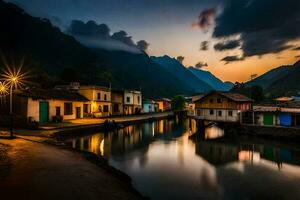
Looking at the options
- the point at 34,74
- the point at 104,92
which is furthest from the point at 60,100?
the point at 34,74

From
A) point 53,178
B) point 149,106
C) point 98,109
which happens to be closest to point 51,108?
point 98,109

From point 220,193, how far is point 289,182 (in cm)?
715

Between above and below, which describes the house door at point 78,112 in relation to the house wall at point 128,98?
below

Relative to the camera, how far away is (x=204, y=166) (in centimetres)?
2589

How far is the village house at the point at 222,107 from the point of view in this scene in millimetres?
51000

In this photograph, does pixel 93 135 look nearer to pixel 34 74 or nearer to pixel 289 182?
pixel 289 182

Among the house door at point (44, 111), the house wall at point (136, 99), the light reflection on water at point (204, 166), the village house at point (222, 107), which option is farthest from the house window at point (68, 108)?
the house wall at point (136, 99)

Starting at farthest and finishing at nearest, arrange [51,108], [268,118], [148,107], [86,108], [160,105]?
[160,105]
[148,107]
[86,108]
[268,118]
[51,108]

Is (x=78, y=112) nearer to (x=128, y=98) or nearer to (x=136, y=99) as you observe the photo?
(x=128, y=98)

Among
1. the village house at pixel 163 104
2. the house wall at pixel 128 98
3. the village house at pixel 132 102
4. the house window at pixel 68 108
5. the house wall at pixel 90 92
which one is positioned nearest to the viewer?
the house window at pixel 68 108

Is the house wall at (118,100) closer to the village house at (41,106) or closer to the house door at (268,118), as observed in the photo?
the village house at (41,106)

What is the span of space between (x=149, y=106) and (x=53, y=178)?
84911mm

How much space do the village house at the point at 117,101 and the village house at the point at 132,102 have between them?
1.51m

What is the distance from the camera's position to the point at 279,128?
141 feet
